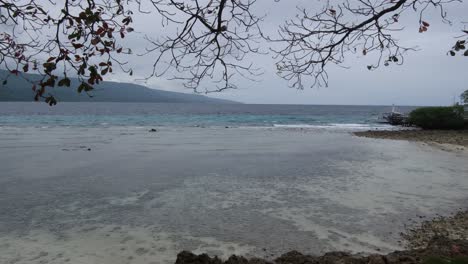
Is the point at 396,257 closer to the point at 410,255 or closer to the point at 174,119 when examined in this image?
the point at 410,255

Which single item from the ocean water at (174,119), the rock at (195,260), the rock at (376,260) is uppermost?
the rock at (376,260)

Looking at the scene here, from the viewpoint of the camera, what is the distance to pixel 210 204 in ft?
35.5

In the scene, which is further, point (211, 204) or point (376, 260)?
point (211, 204)

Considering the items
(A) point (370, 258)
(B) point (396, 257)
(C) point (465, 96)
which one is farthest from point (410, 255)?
(C) point (465, 96)

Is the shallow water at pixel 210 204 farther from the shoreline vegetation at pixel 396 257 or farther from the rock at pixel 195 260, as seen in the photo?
the rock at pixel 195 260

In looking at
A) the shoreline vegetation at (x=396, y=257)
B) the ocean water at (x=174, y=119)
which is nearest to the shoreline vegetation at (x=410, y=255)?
the shoreline vegetation at (x=396, y=257)

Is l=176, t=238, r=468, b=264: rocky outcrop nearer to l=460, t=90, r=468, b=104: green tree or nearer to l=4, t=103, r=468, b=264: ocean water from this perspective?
l=4, t=103, r=468, b=264: ocean water

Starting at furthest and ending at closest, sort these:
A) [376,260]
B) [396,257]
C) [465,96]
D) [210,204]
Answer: [465,96]
[210,204]
[396,257]
[376,260]

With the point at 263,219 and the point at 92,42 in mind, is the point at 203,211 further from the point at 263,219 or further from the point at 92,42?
the point at 92,42

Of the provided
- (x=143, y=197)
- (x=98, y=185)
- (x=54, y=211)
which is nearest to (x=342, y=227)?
(x=143, y=197)

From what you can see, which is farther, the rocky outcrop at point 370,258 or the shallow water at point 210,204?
the shallow water at point 210,204

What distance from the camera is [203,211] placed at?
397 inches

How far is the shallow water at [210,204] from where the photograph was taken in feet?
25.1

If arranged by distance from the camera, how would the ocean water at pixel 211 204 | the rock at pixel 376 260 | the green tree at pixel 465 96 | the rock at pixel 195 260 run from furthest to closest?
1. the green tree at pixel 465 96
2. the ocean water at pixel 211 204
3. the rock at pixel 195 260
4. the rock at pixel 376 260
